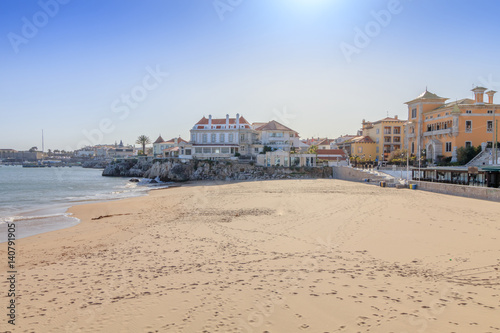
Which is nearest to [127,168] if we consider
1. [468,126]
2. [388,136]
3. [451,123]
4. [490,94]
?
[388,136]

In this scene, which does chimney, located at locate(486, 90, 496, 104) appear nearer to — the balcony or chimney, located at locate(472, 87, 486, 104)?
chimney, located at locate(472, 87, 486, 104)

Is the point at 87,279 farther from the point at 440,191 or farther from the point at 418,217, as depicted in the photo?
the point at 440,191

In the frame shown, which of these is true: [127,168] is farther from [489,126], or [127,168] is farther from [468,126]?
[489,126]

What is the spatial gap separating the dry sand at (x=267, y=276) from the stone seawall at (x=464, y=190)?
7691mm

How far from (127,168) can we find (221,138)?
2708cm

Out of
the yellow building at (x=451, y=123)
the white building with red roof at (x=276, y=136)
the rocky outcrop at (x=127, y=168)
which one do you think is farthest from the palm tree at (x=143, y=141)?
the yellow building at (x=451, y=123)

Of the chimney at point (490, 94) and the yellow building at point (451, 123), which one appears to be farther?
the chimney at point (490, 94)

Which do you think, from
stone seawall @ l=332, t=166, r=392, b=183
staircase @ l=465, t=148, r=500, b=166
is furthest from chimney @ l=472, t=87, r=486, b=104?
stone seawall @ l=332, t=166, r=392, b=183

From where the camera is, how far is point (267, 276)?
9.03 m

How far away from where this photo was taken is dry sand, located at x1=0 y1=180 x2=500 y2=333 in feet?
21.9

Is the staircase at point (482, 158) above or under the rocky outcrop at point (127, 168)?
above

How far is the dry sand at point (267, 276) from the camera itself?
6.69 meters

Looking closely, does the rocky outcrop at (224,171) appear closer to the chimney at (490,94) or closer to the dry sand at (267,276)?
the chimney at (490,94)

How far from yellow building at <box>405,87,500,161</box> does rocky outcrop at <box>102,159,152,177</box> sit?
53.1 metres
